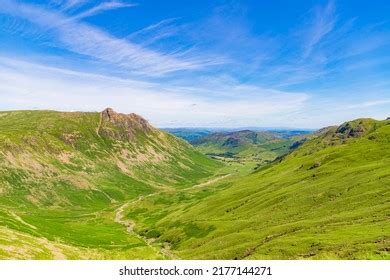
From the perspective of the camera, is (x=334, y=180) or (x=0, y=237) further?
(x=334, y=180)

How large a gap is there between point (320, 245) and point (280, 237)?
75.0 ft

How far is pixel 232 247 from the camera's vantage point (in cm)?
11988

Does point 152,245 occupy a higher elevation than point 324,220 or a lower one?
lower

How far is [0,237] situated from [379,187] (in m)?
123

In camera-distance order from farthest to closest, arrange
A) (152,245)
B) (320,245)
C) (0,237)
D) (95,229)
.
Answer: (95,229) < (152,245) < (0,237) < (320,245)

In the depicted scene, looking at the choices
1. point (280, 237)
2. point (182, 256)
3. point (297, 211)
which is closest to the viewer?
point (280, 237)

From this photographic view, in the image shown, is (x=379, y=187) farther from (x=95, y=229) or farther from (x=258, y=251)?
(x=95, y=229)

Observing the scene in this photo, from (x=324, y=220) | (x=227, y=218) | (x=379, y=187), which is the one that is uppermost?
(x=379, y=187)
